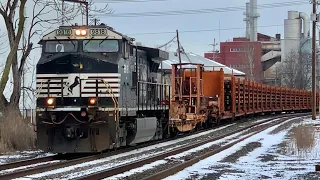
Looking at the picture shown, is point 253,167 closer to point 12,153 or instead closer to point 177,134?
point 12,153

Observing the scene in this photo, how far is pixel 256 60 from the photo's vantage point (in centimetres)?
10131

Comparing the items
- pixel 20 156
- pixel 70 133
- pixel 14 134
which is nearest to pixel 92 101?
pixel 70 133

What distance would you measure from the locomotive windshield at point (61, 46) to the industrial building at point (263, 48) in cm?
6970

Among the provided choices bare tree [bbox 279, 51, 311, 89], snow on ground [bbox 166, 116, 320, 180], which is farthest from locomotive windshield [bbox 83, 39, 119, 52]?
bare tree [bbox 279, 51, 311, 89]

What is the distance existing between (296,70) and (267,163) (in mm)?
80516

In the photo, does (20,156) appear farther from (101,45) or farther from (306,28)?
(306,28)

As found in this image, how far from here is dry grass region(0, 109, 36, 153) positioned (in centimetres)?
1559

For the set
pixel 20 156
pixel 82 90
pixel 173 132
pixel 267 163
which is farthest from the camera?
pixel 173 132

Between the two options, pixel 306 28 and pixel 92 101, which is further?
pixel 306 28

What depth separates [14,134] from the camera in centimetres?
1598

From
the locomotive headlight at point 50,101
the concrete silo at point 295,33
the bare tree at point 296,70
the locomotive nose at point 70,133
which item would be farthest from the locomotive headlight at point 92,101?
the concrete silo at point 295,33

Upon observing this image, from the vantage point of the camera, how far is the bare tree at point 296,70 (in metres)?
86.2

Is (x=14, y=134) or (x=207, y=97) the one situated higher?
(x=207, y=97)

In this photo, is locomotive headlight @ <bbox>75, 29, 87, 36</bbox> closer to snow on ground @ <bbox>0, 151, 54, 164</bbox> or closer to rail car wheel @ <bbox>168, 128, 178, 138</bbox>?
snow on ground @ <bbox>0, 151, 54, 164</bbox>
